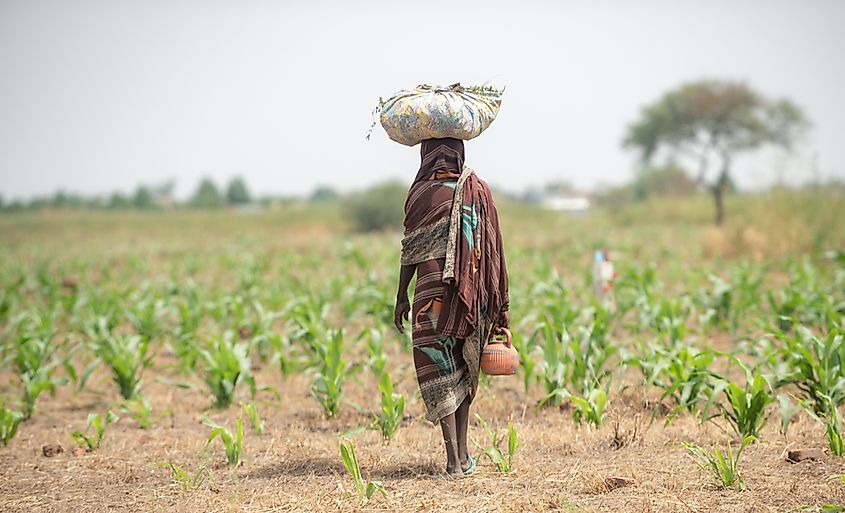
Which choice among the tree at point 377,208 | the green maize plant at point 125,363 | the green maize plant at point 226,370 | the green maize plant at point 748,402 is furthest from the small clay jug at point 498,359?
the tree at point 377,208

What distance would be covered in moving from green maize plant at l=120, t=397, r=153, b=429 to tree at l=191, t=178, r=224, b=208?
5391cm

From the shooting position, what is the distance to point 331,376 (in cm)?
589

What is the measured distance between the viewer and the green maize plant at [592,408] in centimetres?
511

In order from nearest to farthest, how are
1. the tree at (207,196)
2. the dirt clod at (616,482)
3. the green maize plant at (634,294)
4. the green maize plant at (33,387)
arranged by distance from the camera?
the dirt clod at (616,482), the green maize plant at (33,387), the green maize plant at (634,294), the tree at (207,196)

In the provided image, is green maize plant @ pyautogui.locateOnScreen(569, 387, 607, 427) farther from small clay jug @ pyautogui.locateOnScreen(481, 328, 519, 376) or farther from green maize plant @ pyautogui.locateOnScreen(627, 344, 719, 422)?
small clay jug @ pyautogui.locateOnScreen(481, 328, 519, 376)

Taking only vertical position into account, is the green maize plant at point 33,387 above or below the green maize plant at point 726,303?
below

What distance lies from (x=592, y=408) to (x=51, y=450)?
10.5ft

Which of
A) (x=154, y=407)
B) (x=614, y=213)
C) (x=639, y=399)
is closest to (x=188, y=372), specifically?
(x=154, y=407)

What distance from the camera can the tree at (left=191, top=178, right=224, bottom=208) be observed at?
200ft

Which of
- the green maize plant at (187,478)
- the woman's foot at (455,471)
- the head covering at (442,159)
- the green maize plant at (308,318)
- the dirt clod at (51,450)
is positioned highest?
the head covering at (442,159)

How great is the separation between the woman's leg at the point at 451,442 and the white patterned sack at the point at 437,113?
1327 mm

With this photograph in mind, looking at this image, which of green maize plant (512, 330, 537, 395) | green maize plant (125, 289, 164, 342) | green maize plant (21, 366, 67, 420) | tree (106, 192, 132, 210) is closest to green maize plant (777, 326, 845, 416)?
green maize plant (512, 330, 537, 395)

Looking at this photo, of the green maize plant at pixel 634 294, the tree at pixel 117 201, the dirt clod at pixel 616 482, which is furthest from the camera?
the tree at pixel 117 201

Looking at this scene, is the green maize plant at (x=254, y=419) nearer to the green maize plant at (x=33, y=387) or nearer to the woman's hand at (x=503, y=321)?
the green maize plant at (x=33, y=387)
